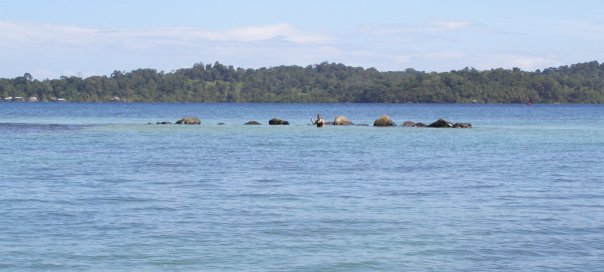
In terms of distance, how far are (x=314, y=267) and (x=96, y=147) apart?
36.3m

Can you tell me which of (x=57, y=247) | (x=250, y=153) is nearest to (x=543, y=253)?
(x=57, y=247)

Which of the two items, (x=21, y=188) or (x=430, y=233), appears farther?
(x=21, y=188)

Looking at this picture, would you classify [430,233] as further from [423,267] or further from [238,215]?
[238,215]

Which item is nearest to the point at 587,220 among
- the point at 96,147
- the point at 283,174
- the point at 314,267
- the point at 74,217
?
the point at 314,267

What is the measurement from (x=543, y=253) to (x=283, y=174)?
17478 millimetres

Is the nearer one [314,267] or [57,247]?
[314,267]

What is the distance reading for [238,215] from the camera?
79.2 ft

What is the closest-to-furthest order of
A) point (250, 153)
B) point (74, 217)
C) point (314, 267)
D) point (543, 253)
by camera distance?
point (314, 267) → point (543, 253) → point (74, 217) → point (250, 153)

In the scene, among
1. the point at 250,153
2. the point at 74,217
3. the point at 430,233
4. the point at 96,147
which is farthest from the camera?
the point at 96,147

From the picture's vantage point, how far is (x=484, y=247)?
66.0ft

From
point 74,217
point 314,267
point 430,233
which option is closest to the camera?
point 314,267

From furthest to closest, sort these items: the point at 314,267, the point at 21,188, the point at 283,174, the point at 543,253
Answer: the point at 283,174 → the point at 21,188 → the point at 543,253 → the point at 314,267

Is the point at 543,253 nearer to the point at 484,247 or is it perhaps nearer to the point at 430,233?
the point at 484,247

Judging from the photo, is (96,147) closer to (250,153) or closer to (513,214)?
(250,153)
